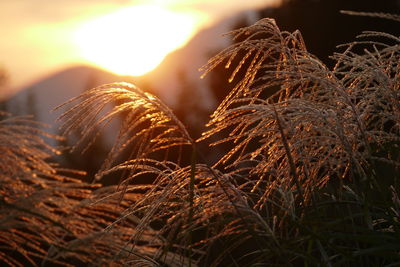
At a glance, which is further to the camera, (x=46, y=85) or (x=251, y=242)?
(x=46, y=85)

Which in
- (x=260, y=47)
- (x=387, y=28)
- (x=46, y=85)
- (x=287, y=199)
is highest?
(x=260, y=47)

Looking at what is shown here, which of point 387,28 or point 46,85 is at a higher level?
point 387,28

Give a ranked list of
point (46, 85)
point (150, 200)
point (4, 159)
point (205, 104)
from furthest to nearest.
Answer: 1. point (46, 85)
2. point (205, 104)
3. point (4, 159)
4. point (150, 200)

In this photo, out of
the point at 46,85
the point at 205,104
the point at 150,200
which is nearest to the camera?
the point at 150,200

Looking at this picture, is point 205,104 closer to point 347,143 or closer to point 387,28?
point 387,28

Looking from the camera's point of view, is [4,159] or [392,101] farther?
[4,159]

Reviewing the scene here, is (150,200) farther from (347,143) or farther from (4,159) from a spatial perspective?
(4,159)

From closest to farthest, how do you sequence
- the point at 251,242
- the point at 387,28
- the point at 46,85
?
the point at 251,242 → the point at 387,28 → the point at 46,85

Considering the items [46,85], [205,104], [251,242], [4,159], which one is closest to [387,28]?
[205,104]

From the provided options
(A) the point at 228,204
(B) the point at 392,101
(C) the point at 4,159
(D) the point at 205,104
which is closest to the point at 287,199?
(A) the point at 228,204
